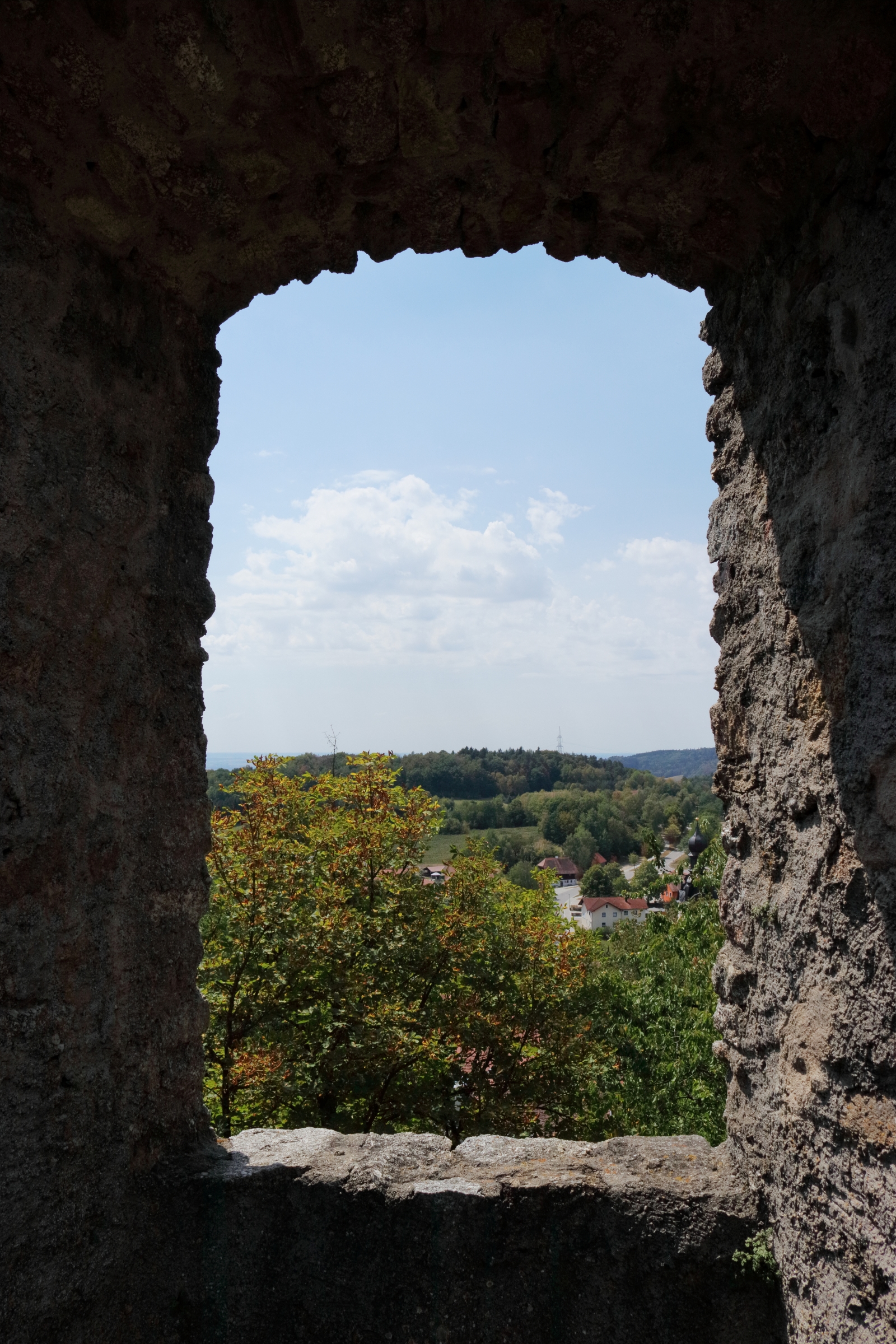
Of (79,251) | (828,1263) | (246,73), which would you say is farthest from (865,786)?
(79,251)

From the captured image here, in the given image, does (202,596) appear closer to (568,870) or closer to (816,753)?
(816,753)

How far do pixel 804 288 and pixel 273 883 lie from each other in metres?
6.27

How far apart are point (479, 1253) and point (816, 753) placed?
1510 mm

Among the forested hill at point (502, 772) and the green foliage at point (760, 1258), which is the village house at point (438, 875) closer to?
the green foliage at point (760, 1258)

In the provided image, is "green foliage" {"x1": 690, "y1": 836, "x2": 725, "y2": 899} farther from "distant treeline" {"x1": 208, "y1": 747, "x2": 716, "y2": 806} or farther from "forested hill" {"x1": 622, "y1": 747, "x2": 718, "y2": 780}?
"forested hill" {"x1": 622, "y1": 747, "x2": 718, "y2": 780}

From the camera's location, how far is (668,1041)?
6785mm

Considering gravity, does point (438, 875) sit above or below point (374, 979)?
above

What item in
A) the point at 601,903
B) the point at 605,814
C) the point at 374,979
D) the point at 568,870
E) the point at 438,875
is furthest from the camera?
the point at 605,814

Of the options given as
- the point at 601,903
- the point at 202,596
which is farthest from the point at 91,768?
the point at 601,903

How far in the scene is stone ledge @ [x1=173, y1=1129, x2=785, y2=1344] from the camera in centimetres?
202

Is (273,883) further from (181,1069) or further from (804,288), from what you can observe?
(804,288)

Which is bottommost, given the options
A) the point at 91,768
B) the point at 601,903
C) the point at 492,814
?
the point at 601,903

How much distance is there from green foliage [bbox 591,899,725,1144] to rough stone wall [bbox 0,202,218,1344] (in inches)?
154

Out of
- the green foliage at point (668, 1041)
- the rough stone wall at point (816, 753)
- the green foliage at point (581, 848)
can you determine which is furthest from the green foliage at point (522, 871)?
the rough stone wall at point (816, 753)
